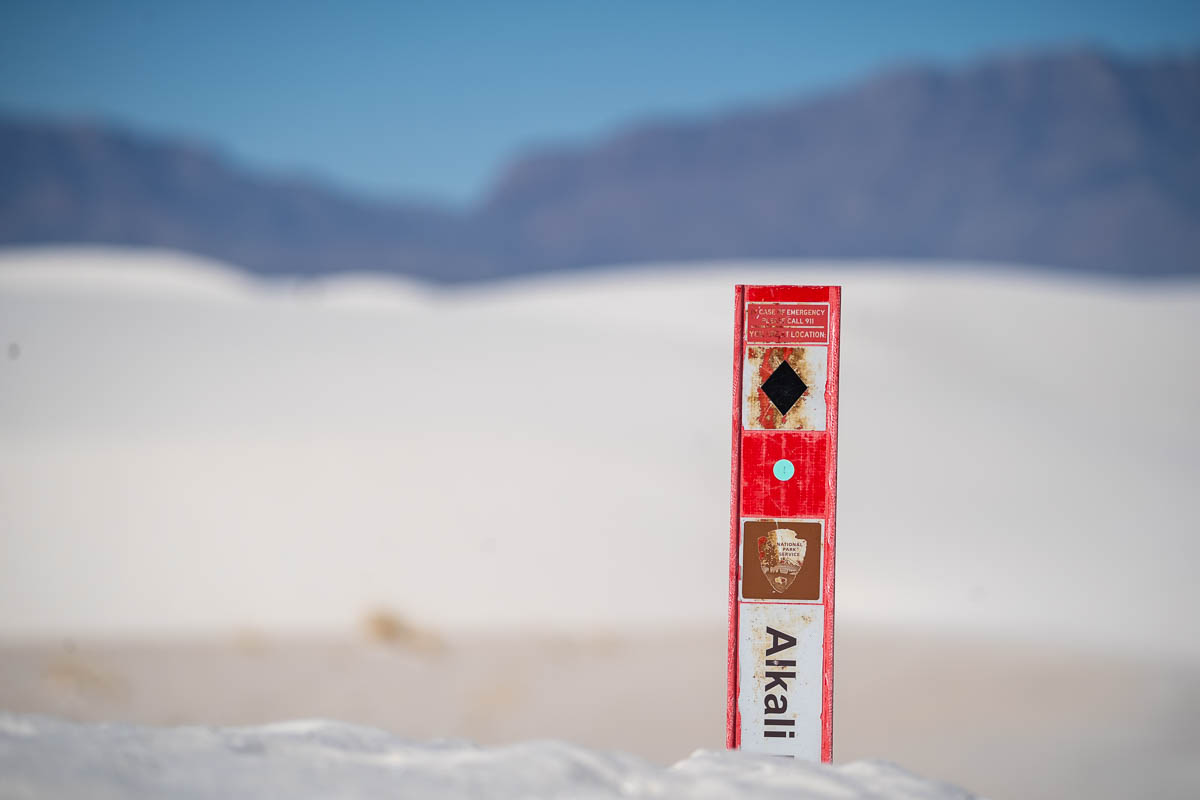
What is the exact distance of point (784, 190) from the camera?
185 feet

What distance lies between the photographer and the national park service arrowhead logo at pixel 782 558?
3.66m

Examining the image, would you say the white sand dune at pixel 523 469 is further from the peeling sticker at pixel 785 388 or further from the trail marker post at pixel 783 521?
the peeling sticker at pixel 785 388

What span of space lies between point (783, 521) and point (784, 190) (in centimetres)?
5423

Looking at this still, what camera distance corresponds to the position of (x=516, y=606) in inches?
294

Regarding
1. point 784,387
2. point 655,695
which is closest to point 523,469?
point 655,695

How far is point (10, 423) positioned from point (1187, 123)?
55.1 metres

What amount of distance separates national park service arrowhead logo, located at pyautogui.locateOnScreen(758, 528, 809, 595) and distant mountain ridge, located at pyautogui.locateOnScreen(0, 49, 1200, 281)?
45.6 m

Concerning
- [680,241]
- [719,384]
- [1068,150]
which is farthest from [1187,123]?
[719,384]

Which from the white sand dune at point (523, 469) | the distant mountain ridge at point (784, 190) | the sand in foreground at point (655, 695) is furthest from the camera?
the distant mountain ridge at point (784, 190)

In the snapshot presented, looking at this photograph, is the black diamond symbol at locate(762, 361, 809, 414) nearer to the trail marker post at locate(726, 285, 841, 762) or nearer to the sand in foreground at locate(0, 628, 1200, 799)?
the trail marker post at locate(726, 285, 841, 762)

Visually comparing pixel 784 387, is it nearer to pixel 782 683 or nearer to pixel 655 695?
pixel 782 683

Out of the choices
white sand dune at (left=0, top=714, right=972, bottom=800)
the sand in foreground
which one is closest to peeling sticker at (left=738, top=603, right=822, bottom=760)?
white sand dune at (left=0, top=714, right=972, bottom=800)

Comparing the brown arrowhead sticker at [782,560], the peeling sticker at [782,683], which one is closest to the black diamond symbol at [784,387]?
the brown arrowhead sticker at [782,560]

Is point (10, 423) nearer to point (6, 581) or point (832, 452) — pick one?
point (6, 581)
